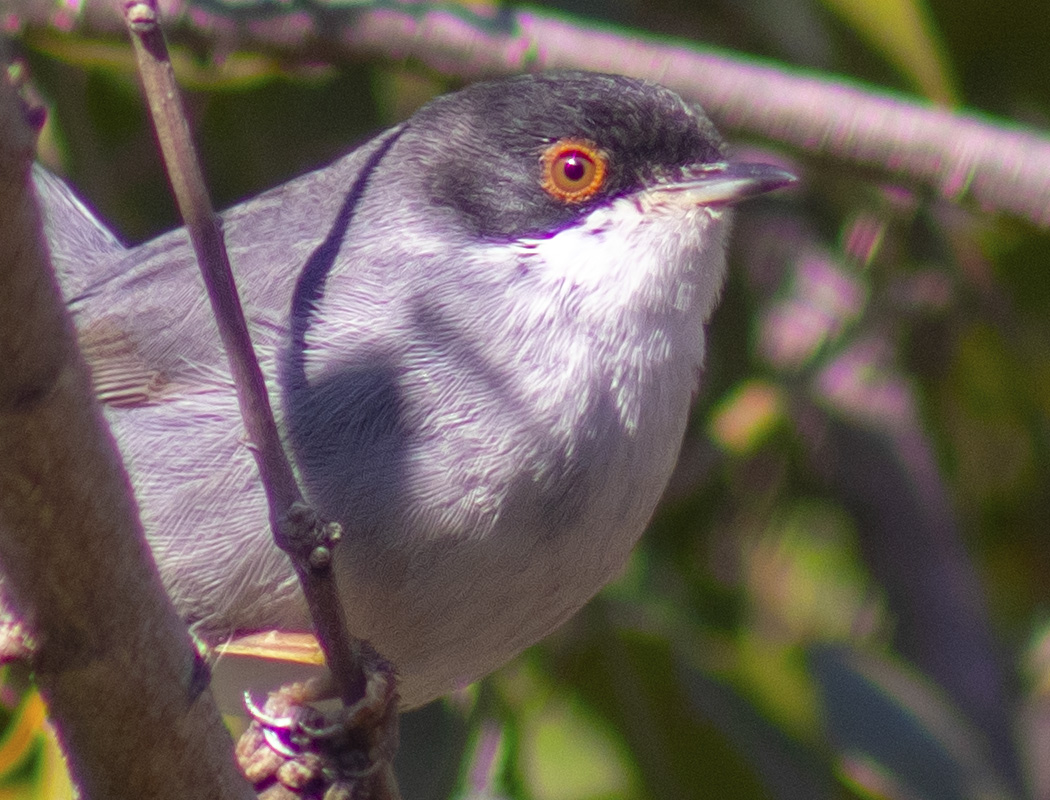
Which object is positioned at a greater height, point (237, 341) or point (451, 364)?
point (237, 341)

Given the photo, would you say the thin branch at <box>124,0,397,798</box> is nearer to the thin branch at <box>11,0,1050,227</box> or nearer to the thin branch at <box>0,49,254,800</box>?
the thin branch at <box>0,49,254,800</box>

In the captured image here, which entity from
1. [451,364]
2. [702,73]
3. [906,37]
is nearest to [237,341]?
[451,364]

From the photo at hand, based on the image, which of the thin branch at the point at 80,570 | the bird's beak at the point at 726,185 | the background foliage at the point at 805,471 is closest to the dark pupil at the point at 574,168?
the bird's beak at the point at 726,185

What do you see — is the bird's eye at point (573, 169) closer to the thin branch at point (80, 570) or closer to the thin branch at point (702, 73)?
the thin branch at point (702, 73)

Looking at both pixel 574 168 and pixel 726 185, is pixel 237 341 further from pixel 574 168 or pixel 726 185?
pixel 726 185

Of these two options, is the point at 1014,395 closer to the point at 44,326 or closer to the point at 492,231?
the point at 492,231

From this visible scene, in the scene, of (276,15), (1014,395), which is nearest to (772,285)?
(1014,395)
